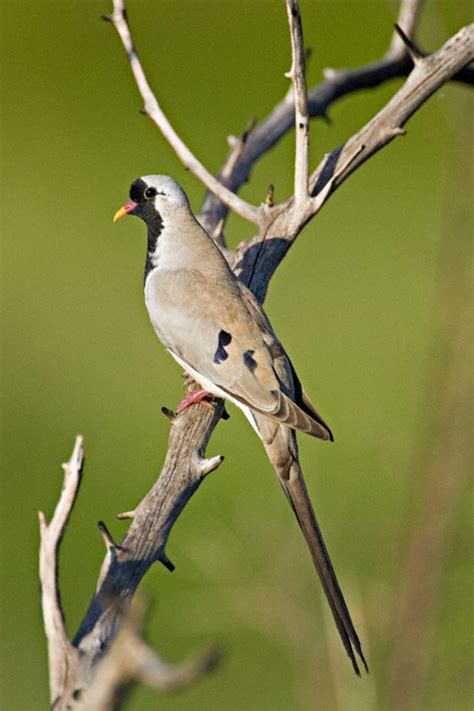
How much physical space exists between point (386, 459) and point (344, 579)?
6.57ft

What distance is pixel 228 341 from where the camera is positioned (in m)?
3.46

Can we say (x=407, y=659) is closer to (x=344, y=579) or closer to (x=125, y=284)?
(x=344, y=579)

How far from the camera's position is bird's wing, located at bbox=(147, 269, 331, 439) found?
11.0 ft

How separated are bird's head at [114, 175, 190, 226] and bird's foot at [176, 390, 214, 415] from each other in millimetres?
709

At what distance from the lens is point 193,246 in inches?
146

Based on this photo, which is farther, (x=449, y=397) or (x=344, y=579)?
(x=344, y=579)

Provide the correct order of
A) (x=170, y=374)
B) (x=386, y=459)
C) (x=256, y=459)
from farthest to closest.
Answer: (x=170, y=374) → (x=256, y=459) → (x=386, y=459)

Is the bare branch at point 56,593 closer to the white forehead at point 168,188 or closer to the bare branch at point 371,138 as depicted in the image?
the bare branch at point 371,138

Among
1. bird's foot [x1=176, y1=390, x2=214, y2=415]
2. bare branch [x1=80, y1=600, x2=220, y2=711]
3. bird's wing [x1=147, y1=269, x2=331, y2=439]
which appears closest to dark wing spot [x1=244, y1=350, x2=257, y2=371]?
bird's wing [x1=147, y1=269, x2=331, y2=439]

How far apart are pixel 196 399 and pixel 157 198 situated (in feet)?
2.83

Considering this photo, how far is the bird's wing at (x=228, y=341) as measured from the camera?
3355 mm

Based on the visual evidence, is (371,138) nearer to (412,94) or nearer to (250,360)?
(412,94)

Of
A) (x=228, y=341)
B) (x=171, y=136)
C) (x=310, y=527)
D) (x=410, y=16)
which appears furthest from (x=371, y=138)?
(x=310, y=527)

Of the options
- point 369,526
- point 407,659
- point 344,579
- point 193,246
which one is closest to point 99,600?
point 407,659
